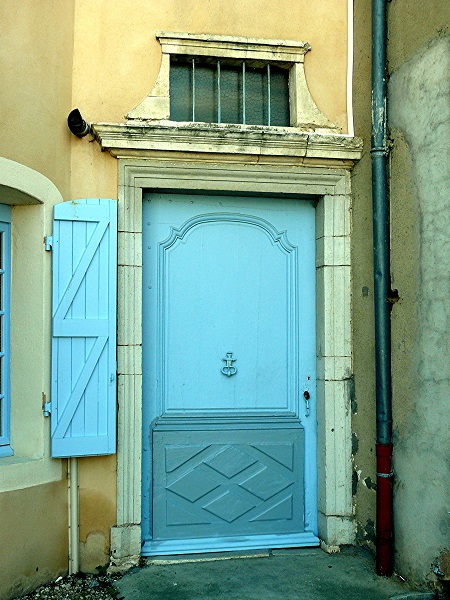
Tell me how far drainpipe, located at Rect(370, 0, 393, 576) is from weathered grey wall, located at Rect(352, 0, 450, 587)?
5 cm

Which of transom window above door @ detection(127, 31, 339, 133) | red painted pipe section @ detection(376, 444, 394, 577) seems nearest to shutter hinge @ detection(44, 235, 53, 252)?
transom window above door @ detection(127, 31, 339, 133)

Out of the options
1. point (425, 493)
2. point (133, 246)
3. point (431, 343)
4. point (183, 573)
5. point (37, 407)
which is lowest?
point (183, 573)

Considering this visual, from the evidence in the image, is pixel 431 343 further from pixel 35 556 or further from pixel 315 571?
pixel 35 556

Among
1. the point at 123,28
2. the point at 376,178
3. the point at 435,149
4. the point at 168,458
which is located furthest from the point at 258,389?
the point at 123,28

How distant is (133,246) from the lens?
4.14 metres

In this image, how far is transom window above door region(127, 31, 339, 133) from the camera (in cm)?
424

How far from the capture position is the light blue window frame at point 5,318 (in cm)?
390

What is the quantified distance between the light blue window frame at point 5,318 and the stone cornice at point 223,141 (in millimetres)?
777

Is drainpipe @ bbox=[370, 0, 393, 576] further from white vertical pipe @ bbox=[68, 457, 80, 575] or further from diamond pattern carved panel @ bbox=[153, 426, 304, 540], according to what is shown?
white vertical pipe @ bbox=[68, 457, 80, 575]

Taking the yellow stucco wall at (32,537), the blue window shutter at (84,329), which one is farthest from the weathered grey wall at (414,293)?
the yellow stucco wall at (32,537)

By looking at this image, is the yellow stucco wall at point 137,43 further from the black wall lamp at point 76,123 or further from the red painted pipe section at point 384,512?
the red painted pipe section at point 384,512

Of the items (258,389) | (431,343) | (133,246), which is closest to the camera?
(431,343)

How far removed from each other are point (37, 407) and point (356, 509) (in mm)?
2144

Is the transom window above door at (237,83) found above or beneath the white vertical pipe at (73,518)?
above
